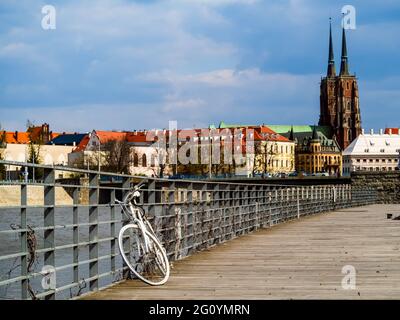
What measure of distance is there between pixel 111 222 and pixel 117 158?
12134cm

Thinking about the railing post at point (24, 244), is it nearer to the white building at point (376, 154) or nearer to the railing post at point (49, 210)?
the railing post at point (49, 210)

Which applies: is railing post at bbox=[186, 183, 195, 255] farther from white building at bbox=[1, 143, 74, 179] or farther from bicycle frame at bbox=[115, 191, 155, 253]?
white building at bbox=[1, 143, 74, 179]

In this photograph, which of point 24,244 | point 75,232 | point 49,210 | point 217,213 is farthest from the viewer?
point 217,213

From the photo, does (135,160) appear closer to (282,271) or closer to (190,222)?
(190,222)

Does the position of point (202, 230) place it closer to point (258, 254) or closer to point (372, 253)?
point (258, 254)

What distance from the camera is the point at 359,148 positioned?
199 meters

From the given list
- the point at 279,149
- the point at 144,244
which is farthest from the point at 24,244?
the point at 279,149

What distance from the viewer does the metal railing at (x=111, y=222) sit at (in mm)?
8070

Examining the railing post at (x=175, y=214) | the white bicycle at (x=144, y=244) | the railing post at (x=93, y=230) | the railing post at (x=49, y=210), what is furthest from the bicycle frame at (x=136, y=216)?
the railing post at (x=175, y=214)

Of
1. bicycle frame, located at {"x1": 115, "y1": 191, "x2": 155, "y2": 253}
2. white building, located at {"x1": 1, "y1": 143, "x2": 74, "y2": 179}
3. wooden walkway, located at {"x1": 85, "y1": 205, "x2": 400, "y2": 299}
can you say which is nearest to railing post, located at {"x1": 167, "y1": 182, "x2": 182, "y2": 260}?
wooden walkway, located at {"x1": 85, "y1": 205, "x2": 400, "y2": 299}

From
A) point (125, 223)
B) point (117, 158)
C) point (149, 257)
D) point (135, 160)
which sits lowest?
point (149, 257)

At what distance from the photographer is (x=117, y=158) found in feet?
430

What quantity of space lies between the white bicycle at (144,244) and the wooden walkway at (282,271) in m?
0.20
